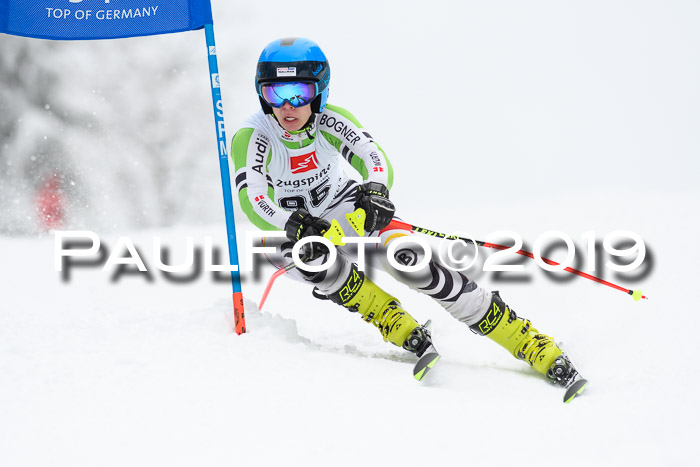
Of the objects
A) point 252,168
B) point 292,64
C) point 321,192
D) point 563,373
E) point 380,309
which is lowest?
point 563,373

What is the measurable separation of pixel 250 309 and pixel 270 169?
2.73 ft

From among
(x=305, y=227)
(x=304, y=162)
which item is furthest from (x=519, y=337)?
(x=304, y=162)

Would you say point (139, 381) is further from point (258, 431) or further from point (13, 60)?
point (13, 60)

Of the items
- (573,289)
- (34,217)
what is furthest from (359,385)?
(34,217)

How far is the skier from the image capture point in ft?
11.6

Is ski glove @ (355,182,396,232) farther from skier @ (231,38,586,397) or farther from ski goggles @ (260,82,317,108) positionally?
ski goggles @ (260,82,317,108)

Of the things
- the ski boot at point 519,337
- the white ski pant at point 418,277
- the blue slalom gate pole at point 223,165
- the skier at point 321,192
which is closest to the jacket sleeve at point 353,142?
the skier at point 321,192

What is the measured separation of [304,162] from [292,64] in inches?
24.3

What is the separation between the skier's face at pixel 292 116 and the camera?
3.64m

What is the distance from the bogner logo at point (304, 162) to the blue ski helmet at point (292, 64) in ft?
1.31

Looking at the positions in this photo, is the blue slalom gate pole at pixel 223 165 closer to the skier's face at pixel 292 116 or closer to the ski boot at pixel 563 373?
the skier's face at pixel 292 116

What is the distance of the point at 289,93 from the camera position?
3.59m

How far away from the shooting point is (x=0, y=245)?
6.98 metres

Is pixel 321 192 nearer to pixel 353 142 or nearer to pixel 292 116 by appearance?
pixel 353 142
